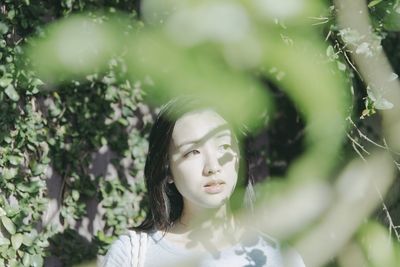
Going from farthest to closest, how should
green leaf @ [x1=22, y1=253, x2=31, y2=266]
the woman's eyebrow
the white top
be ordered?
green leaf @ [x1=22, y1=253, x2=31, y2=266] < the white top < the woman's eyebrow

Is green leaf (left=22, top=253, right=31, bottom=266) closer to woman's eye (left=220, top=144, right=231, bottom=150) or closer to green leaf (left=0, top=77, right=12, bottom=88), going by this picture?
green leaf (left=0, top=77, right=12, bottom=88)

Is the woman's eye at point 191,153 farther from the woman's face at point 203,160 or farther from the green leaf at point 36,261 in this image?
the green leaf at point 36,261

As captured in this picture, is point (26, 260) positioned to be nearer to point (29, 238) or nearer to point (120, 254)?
point (29, 238)

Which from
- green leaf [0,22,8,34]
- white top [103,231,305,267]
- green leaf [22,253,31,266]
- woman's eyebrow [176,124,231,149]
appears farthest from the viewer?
green leaf [22,253,31,266]

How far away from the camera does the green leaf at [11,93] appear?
3233mm

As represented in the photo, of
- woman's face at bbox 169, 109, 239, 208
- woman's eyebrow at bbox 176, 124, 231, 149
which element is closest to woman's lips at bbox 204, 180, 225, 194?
woman's face at bbox 169, 109, 239, 208

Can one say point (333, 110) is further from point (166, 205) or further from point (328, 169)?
point (166, 205)

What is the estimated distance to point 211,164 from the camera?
200cm

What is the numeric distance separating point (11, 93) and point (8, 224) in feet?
1.94

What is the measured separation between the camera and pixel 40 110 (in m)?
3.52

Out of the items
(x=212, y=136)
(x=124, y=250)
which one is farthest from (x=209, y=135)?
(x=124, y=250)

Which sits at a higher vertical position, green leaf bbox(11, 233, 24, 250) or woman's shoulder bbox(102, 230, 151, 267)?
green leaf bbox(11, 233, 24, 250)

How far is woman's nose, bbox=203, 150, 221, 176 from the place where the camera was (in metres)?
2.00

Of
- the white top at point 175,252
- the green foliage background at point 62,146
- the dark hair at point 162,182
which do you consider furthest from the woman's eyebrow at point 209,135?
the green foliage background at point 62,146
